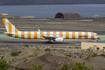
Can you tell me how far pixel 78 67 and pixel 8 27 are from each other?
3686 centimetres

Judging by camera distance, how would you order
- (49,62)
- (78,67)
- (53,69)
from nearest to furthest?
(78,67)
(53,69)
(49,62)

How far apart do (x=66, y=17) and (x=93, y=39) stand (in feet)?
241

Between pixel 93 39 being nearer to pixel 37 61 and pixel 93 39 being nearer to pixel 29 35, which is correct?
pixel 29 35

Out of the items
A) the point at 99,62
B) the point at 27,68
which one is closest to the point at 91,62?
the point at 99,62

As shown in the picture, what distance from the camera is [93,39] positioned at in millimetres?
55906

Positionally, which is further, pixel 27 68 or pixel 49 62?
pixel 49 62

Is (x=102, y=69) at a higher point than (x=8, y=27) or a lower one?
lower

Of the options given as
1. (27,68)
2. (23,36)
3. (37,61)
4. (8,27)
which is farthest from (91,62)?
(8,27)

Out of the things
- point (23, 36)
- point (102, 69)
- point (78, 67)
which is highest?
point (23, 36)

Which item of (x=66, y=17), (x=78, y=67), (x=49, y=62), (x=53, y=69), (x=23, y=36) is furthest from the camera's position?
(x=66, y=17)

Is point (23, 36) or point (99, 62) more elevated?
point (23, 36)

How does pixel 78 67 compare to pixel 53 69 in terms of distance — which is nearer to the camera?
pixel 78 67

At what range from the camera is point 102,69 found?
1135 inches

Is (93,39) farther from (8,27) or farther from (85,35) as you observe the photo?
(8,27)
